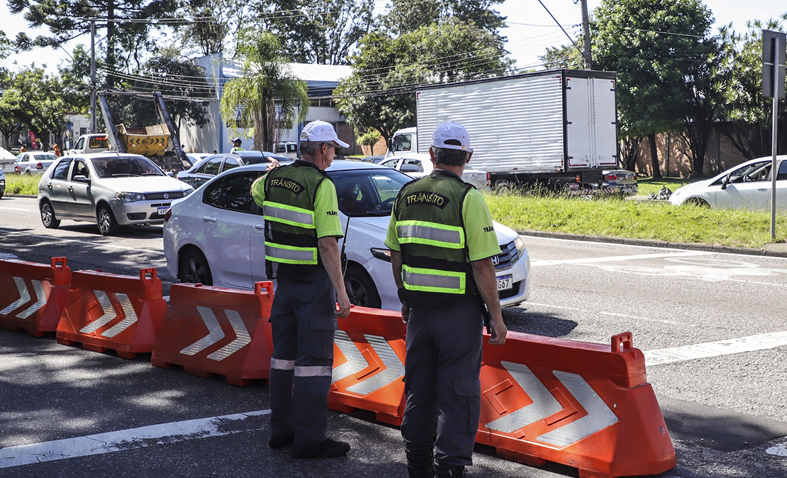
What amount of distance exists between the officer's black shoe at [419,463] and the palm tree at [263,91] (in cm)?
3533

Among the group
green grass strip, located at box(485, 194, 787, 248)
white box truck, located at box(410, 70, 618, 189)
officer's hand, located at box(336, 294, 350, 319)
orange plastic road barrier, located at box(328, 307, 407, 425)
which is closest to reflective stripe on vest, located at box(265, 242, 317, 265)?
officer's hand, located at box(336, 294, 350, 319)

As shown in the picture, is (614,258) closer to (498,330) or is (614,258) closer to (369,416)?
(369,416)

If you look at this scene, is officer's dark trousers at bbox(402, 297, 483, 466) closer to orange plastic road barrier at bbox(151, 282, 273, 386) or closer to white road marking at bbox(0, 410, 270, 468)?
white road marking at bbox(0, 410, 270, 468)

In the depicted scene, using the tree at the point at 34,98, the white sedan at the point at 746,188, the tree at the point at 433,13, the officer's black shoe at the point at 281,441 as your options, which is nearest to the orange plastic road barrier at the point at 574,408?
the officer's black shoe at the point at 281,441

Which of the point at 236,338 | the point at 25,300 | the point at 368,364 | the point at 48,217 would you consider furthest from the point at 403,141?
the point at 368,364

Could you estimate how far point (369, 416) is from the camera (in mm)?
5195

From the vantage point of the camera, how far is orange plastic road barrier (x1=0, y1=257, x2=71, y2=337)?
748cm

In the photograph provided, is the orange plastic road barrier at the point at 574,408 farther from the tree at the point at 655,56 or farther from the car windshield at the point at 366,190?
the tree at the point at 655,56

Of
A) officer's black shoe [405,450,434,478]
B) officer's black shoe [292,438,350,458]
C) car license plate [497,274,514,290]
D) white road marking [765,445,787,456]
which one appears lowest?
white road marking [765,445,787,456]

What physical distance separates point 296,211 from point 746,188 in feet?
45.7

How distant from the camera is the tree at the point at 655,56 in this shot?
3728 centimetres

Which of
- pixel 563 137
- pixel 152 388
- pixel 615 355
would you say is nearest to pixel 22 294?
pixel 152 388

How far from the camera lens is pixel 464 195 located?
3719 millimetres

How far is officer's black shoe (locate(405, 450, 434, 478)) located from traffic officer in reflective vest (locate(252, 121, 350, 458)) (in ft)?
2.10
